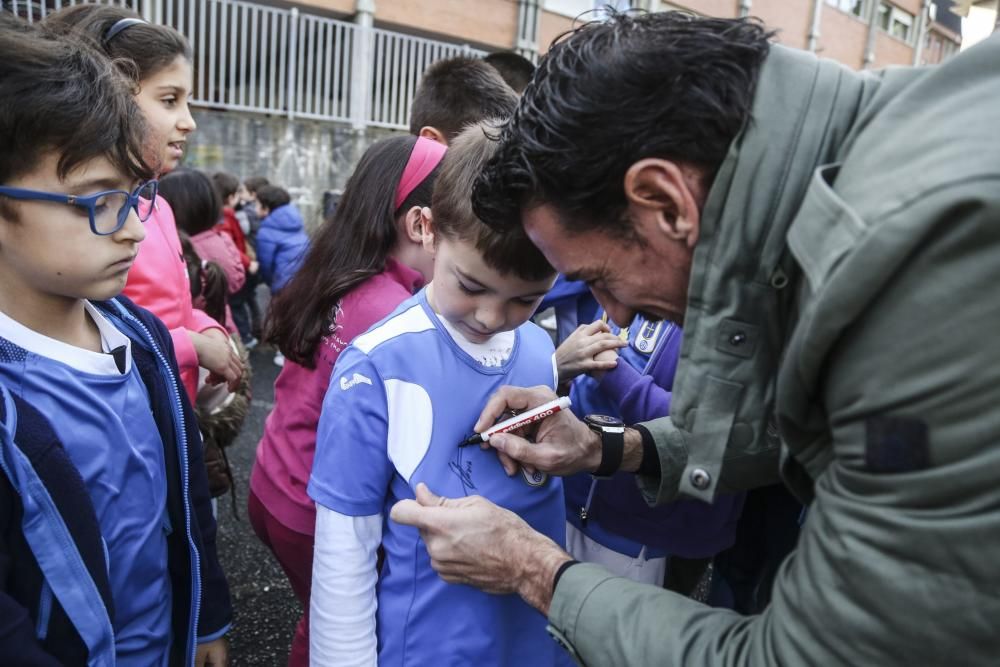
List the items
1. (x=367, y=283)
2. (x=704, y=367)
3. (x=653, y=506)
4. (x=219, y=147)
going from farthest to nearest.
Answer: (x=219, y=147), (x=367, y=283), (x=653, y=506), (x=704, y=367)

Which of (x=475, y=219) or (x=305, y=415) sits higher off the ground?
(x=475, y=219)

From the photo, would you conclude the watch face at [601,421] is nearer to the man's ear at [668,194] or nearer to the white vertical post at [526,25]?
the man's ear at [668,194]

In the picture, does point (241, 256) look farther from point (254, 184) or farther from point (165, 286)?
point (165, 286)

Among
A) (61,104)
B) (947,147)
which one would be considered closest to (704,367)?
(947,147)

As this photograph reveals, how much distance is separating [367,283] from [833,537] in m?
1.43

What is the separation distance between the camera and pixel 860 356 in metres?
0.84

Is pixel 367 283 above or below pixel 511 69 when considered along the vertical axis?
below

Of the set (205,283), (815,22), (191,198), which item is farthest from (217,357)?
(815,22)

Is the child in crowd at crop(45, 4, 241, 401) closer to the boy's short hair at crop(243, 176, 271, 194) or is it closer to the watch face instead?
the watch face

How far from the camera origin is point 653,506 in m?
1.87

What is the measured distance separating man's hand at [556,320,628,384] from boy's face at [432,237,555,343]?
0.39m

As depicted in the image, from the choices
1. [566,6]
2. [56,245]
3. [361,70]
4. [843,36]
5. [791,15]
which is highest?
[791,15]

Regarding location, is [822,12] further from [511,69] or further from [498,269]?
[498,269]

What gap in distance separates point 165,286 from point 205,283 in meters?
1.34
